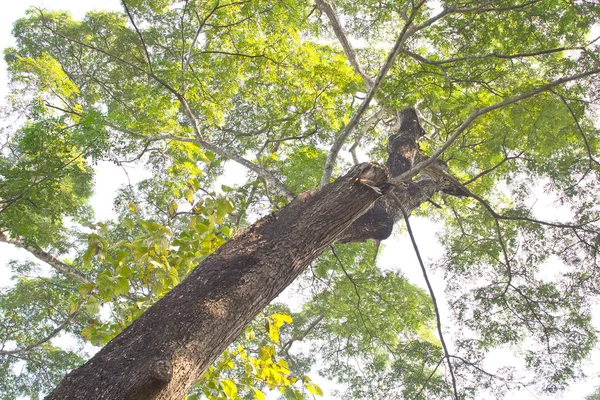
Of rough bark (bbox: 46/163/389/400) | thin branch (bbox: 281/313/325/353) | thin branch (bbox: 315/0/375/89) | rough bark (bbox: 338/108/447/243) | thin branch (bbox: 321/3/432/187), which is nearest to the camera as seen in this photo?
rough bark (bbox: 46/163/389/400)

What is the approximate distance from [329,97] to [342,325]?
406 cm

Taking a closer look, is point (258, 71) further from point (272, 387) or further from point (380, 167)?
point (272, 387)

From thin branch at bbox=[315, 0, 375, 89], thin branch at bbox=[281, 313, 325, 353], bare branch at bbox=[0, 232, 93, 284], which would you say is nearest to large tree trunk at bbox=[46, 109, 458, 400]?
thin branch at bbox=[315, 0, 375, 89]

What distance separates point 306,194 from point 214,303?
3.96 ft

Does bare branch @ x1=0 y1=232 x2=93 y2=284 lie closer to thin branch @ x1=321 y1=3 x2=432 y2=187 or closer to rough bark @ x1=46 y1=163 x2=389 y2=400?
thin branch @ x1=321 y1=3 x2=432 y2=187

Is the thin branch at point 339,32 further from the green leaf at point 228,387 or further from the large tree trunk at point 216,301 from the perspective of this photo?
the green leaf at point 228,387

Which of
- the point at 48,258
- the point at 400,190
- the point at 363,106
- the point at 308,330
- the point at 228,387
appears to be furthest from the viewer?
the point at 308,330

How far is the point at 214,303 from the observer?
1.99 m

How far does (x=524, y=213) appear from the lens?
5742mm

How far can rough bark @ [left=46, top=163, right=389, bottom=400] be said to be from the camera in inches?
63.2

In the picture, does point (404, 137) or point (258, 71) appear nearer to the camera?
point (404, 137)

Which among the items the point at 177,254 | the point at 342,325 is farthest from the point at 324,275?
the point at 177,254

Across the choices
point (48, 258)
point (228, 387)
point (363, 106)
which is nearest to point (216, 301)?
point (228, 387)

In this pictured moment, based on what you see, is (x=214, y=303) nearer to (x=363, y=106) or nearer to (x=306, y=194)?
(x=306, y=194)
